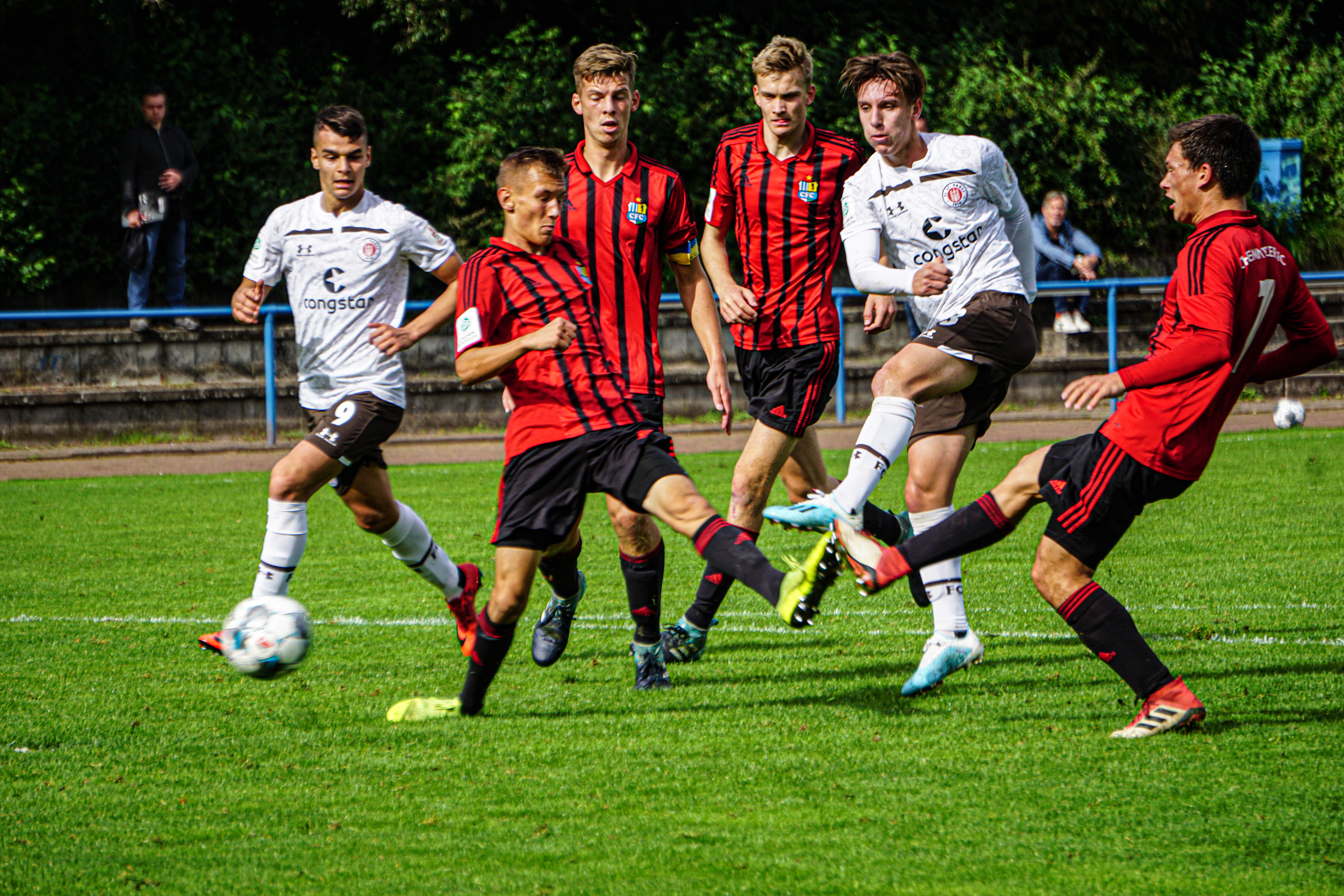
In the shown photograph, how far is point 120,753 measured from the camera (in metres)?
4.42

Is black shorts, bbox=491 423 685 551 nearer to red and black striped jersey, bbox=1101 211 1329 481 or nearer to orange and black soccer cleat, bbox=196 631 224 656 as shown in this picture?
orange and black soccer cleat, bbox=196 631 224 656

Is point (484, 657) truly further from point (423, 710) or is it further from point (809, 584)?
point (809, 584)

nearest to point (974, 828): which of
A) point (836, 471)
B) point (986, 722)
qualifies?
point (986, 722)

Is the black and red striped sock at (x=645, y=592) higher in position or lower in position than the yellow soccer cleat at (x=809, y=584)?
lower

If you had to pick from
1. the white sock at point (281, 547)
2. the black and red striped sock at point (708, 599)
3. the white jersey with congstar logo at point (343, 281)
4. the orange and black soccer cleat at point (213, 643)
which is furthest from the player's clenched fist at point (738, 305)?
the orange and black soccer cleat at point (213, 643)

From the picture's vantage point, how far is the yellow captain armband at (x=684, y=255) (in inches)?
221

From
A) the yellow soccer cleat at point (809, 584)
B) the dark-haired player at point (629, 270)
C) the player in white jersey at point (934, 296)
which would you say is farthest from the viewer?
the dark-haired player at point (629, 270)

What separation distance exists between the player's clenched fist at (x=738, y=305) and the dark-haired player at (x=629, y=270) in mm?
222

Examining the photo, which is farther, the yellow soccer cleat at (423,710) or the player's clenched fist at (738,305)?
the player's clenched fist at (738,305)

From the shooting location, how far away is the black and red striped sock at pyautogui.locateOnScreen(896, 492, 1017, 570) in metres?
4.45

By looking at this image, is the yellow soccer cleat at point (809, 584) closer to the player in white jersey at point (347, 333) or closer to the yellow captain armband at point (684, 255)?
the yellow captain armband at point (684, 255)

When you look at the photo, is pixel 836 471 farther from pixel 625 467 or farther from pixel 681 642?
pixel 625 467

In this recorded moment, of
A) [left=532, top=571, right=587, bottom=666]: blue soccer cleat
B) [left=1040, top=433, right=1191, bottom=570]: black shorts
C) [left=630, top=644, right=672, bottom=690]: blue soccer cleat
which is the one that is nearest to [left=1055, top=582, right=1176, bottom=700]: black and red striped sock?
[left=1040, top=433, right=1191, bottom=570]: black shorts

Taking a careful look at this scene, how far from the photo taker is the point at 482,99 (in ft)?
54.7
